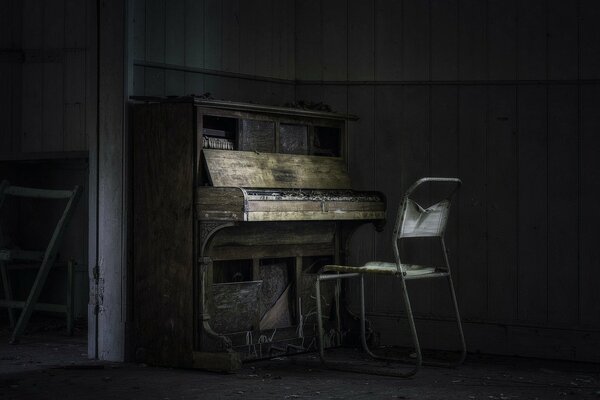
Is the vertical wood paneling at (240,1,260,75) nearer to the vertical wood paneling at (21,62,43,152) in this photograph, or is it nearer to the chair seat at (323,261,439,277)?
the chair seat at (323,261,439,277)

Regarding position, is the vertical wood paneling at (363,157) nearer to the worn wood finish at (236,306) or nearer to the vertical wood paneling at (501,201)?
the vertical wood paneling at (501,201)

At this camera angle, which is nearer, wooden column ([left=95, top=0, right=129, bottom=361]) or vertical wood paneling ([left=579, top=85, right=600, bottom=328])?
wooden column ([left=95, top=0, right=129, bottom=361])

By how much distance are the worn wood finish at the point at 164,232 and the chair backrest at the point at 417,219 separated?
1165mm

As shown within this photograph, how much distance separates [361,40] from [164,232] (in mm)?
2021

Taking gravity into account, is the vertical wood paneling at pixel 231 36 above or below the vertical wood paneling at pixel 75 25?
below

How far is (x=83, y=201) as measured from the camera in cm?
771

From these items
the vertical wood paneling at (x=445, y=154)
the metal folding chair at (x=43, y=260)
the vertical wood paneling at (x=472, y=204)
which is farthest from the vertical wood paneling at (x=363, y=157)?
the metal folding chair at (x=43, y=260)

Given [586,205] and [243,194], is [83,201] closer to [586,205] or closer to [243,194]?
[243,194]

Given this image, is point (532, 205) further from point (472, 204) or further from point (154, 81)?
point (154, 81)

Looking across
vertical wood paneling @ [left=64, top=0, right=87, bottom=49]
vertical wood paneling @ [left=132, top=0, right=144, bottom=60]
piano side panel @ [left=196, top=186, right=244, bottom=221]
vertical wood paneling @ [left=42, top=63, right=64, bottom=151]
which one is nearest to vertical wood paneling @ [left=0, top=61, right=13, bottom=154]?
vertical wood paneling @ [left=42, top=63, right=64, bottom=151]

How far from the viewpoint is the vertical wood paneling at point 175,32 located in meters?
5.88

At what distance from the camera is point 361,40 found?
651 cm

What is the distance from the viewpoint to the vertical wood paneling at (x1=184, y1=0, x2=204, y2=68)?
6012 millimetres

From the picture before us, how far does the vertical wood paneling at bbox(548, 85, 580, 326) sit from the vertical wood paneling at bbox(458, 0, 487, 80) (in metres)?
0.49
